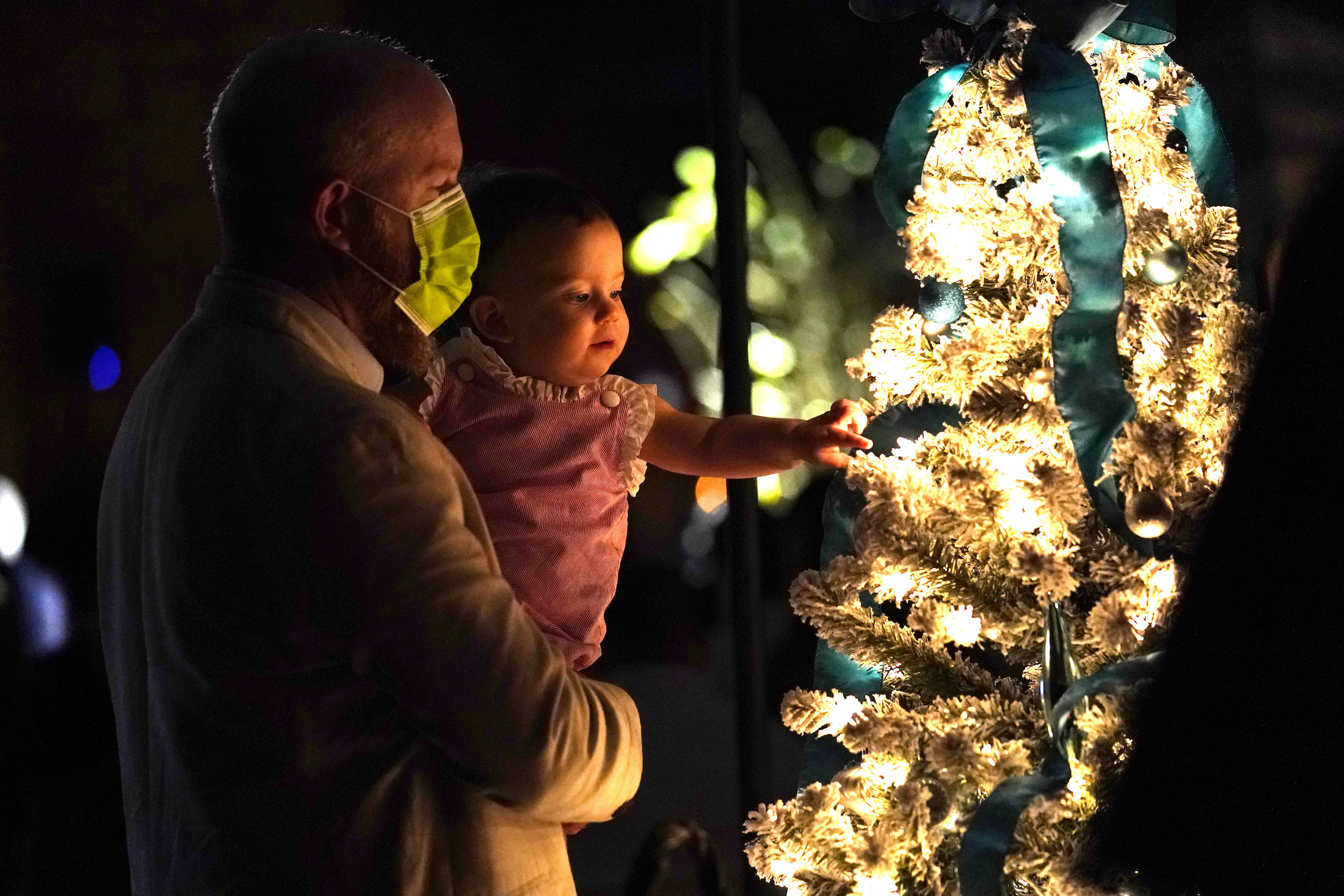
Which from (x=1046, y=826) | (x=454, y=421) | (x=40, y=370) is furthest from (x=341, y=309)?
(x=40, y=370)

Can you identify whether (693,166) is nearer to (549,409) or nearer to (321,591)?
(549,409)

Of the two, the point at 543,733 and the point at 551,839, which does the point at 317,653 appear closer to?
the point at 543,733

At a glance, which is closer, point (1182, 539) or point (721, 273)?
point (1182, 539)

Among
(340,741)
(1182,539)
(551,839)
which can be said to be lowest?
(551,839)

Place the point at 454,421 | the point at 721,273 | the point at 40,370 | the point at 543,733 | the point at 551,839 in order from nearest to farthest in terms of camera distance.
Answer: the point at 543,733 → the point at 551,839 → the point at 454,421 → the point at 721,273 → the point at 40,370

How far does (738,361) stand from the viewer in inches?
85.5

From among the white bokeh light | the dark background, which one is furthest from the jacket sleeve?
the white bokeh light

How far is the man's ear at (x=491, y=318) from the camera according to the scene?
1581 millimetres

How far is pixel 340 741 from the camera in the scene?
114 centimetres

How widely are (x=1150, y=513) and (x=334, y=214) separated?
2.72 ft

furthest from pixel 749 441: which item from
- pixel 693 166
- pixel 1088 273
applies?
pixel 693 166

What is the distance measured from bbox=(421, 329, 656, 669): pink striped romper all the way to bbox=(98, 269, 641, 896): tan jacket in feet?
1.13

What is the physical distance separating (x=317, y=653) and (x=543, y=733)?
0.22m

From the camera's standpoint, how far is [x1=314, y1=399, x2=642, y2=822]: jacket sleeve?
1.04m
